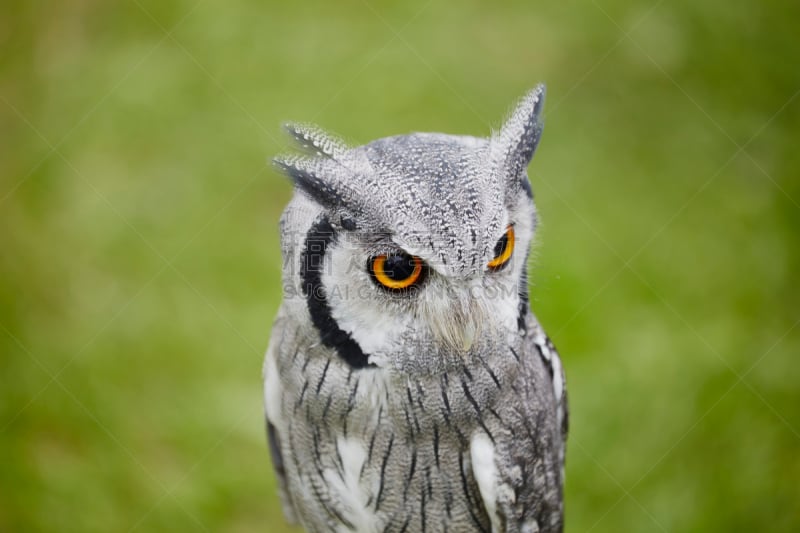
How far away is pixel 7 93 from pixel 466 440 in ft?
12.5

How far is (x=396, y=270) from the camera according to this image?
4.58 ft

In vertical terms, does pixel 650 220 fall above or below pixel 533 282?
above

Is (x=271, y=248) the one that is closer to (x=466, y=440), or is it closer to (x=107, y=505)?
(x=107, y=505)

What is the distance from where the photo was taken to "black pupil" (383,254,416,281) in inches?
54.5

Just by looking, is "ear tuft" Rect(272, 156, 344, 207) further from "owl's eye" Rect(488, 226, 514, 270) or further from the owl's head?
"owl's eye" Rect(488, 226, 514, 270)

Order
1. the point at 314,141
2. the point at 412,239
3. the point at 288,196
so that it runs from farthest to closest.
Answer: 1. the point at 288,196
2. the point at 314,141
3. the point at 412,239

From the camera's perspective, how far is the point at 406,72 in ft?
14.2

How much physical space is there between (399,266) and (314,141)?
1.11 ft

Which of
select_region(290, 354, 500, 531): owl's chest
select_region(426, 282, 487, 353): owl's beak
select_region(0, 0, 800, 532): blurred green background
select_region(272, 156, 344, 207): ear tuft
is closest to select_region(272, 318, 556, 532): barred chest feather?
select_region(290, 354, 500, 531): owl's chest

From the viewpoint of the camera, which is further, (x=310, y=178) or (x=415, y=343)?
(x=415, y=343)

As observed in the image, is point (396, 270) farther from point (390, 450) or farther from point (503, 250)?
point (390, 450)

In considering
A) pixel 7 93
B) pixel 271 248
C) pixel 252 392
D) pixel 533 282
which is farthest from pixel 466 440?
pixel 7 93

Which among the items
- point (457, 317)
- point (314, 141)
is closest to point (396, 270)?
point (457, 317)

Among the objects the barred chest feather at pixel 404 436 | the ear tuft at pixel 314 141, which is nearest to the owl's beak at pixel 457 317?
the barred chest feather at pixel 404 436
